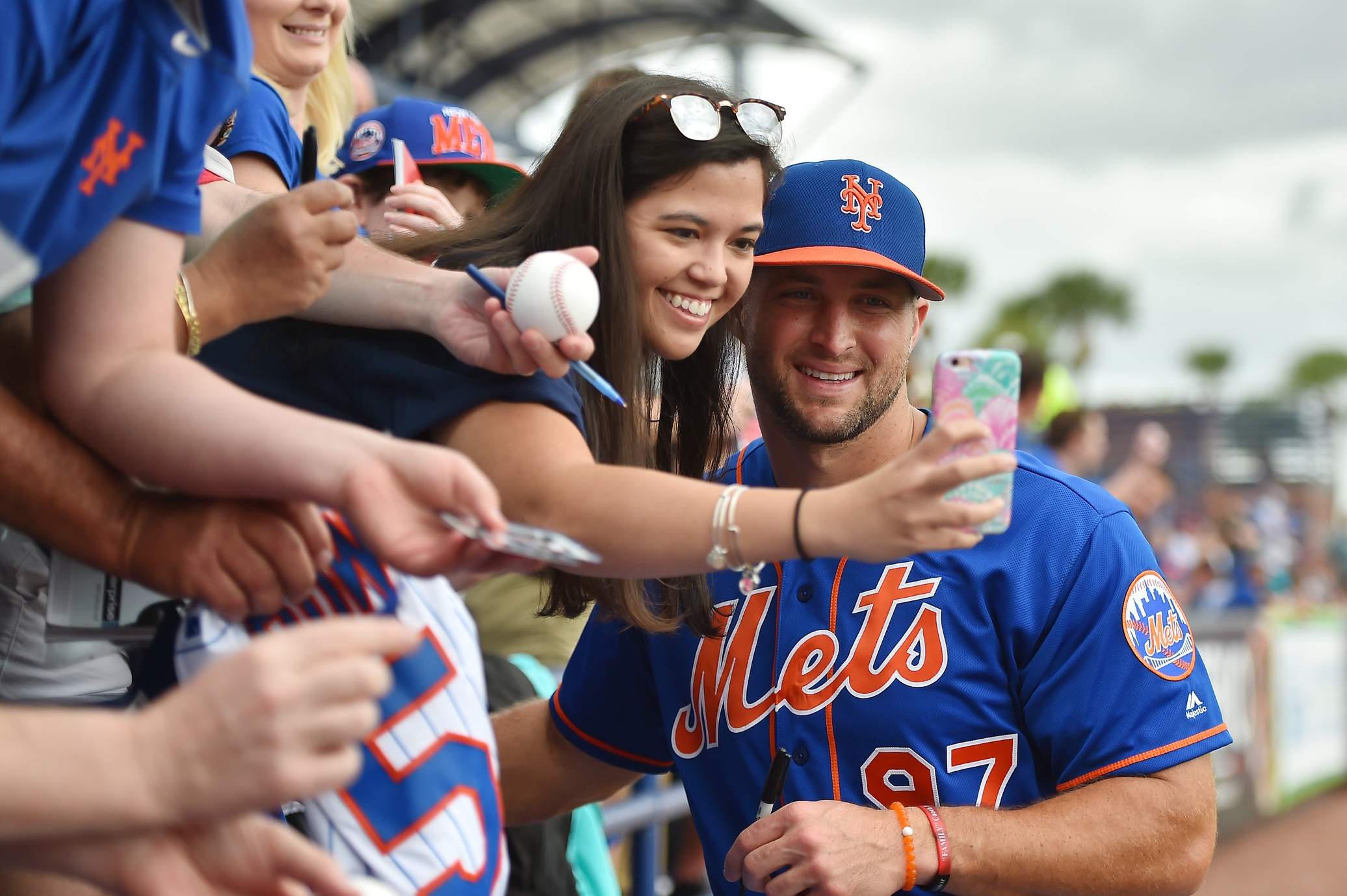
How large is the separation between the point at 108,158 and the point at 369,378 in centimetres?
40

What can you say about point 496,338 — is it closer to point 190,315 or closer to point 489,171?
point 190,315

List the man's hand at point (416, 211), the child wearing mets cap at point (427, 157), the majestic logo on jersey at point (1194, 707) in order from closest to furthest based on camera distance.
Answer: the majestic logo on jersey at point (1194, 707)
the man's hand at point (416, 211)
the child wearing mets cap at point (427, 157)

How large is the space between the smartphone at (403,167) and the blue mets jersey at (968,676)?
114 cm

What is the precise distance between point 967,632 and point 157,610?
1.36 m

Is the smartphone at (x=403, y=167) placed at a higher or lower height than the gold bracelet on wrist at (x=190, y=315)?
higher

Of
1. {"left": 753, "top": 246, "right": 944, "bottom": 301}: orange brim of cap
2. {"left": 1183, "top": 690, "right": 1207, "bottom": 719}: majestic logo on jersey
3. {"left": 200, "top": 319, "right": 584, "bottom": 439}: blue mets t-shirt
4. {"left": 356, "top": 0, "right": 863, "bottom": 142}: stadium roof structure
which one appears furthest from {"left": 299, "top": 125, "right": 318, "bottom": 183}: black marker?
{"left": 356, "top": 0, "right": 863, "bottom": 142}: stadium roof structure

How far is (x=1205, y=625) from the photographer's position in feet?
26.2

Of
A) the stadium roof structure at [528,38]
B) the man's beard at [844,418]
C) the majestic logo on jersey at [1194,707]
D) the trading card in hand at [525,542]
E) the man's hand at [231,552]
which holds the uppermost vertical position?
the stadium roof structure at [528,38]

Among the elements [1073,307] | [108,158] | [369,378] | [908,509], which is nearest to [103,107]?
[108,158]

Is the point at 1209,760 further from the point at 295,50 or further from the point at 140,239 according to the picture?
the point at 295,50

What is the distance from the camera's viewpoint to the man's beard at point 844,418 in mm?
2484

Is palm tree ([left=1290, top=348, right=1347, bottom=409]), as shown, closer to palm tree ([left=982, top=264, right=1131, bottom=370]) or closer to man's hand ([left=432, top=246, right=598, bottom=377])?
palm tree ([left=982, top=264, right=1131, bottom=370])

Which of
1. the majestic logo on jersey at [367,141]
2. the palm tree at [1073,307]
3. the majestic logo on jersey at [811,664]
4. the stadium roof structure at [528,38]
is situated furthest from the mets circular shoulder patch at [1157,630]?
the palm tree at [1073,307]

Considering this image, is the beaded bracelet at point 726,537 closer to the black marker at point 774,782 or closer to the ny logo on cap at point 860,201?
the black marker at point 774,782
